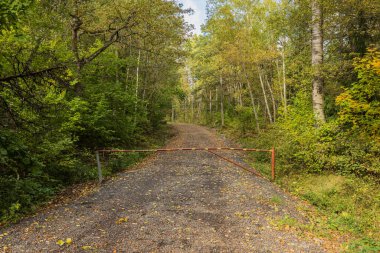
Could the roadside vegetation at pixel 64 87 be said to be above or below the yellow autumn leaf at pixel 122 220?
above

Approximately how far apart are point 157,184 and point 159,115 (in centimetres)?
1340

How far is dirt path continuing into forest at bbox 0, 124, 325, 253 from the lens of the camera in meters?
4.66

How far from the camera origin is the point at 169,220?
571cm

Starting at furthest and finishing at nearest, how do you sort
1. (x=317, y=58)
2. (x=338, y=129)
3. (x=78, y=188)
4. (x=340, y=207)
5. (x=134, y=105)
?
(x=134, y=105) → (x=317, y=58) → (x=338, y=129) → (x=78, y=188) → (x=340, y=207)

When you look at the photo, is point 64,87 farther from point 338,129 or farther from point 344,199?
point 338,129

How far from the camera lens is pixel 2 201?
5.77 m

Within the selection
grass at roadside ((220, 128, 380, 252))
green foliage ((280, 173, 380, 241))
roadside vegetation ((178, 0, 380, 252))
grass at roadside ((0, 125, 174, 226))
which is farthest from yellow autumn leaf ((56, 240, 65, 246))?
green foliage ((280, 173, 380, 241))

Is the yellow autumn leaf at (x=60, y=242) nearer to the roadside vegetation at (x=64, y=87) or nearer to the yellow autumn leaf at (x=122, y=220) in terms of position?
the yellow autumn leaf at (x=122, y=220)

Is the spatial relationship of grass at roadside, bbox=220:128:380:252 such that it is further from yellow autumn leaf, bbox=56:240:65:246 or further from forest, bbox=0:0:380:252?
yellow autumn leaf, bbox=56:240:65:246

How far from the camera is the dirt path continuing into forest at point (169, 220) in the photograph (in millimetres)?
4664

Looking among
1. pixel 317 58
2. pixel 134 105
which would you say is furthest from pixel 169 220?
pixel 134 105

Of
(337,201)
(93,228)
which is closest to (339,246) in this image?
(337,201)

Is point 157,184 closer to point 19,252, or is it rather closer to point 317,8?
point 19,252

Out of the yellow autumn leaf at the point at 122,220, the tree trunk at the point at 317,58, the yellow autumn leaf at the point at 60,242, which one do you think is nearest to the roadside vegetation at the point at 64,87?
the yellow autumn leaf at the point at 60,242
